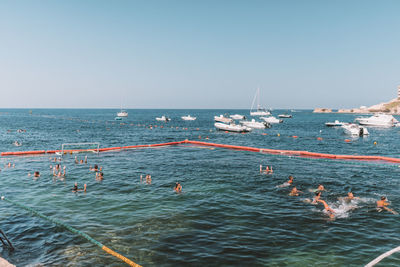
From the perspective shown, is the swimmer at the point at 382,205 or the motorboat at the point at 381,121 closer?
the swimmer at the point at 382,205

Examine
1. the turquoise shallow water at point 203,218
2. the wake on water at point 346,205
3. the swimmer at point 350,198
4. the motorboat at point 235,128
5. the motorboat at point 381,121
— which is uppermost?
the motorboat at point 381,121

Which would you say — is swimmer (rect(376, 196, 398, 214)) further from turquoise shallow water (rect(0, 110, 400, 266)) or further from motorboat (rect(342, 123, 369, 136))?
motorboat (rect(342, 123, 369, 136))

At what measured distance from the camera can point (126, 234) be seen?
1659 cm

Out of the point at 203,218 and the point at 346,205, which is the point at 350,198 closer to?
the point at 346,205

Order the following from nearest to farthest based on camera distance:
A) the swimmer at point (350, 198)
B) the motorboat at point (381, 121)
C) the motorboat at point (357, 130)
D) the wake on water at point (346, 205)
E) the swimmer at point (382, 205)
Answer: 1. the wake on water at point (346, 205)
2. the swimmer at point (382, 205)
3. the swimmer at point (350, 198)
4. the motorboat at point (357, 130)
5. the motorboat at point (381, 121)

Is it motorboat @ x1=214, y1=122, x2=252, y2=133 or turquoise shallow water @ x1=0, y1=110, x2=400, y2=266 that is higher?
motorboat @ x1=214, y1=122, x2=252, y2=133

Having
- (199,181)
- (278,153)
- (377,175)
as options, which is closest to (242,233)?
(199,181)

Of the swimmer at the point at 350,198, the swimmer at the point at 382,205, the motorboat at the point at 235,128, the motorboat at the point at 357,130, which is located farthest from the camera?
the motorboat at the point at 235,128

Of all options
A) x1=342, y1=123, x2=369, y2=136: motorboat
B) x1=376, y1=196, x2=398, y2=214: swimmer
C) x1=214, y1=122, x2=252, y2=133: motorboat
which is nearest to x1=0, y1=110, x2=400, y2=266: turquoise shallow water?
x1=376, y1=196, x2=398, y2=214: swimmer

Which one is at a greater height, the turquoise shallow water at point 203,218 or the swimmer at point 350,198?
the swimmer at point 350,198

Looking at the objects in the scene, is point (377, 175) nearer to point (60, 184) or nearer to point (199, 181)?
point (199, 181)

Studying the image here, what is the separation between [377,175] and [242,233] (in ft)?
78.3

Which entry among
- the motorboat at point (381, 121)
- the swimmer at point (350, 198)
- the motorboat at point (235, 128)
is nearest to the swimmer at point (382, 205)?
the swimmer at point (350, 198)

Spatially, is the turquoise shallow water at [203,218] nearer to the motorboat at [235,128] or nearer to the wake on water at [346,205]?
the wake on water at [346,205]
